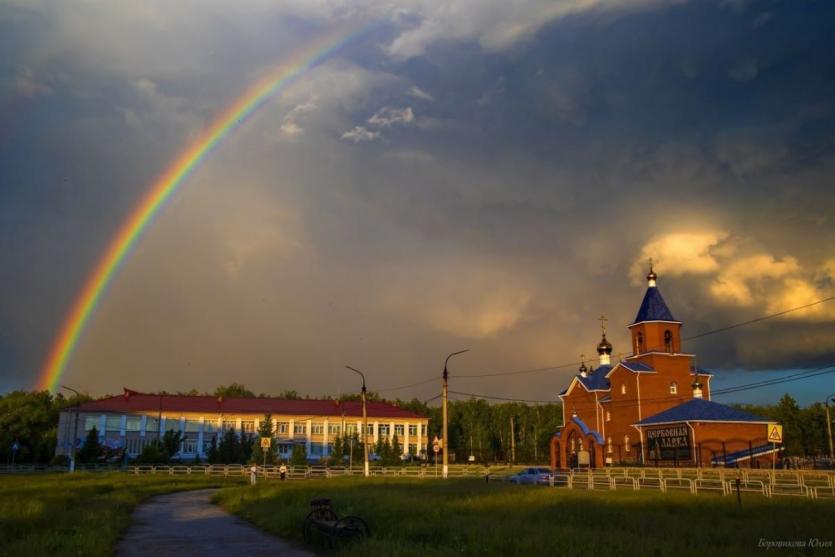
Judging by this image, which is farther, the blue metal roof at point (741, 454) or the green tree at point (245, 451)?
the green tree at point (245, 451)

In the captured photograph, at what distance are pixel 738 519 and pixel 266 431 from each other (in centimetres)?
5886

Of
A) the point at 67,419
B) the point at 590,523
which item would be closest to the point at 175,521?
the point at 590,523

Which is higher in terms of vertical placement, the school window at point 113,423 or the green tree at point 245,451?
the school window at point 113,423

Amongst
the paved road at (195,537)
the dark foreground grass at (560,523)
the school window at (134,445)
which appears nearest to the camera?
the dark foreground grass at (560,523)

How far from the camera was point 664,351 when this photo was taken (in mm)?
75312

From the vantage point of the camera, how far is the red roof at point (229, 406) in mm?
91688

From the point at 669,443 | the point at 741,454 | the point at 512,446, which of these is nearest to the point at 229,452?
the point at 669,443

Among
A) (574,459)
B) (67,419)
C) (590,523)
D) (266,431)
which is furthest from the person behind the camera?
(67,419)

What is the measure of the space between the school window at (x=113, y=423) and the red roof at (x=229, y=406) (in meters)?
0.99

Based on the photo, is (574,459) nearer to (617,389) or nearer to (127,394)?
(617,389)

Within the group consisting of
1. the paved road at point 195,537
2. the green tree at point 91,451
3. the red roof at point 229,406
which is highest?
the red roof at point 229,406

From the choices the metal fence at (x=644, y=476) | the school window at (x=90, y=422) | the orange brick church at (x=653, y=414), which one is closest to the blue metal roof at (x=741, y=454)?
the orange brick church at (x=653, y=414)

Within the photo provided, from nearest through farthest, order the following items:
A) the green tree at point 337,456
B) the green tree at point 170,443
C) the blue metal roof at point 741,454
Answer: the blue metal roof at point 741,454 < the green tree at point 337,456 < the green tree at point 170,443

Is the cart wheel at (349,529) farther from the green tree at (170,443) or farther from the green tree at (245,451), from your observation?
the green tree at (170,443)
